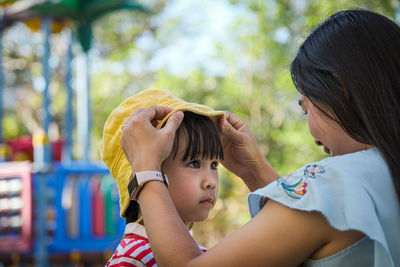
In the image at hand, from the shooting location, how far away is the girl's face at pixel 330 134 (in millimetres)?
1365

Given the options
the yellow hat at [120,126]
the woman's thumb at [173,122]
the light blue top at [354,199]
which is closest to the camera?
the light blue top at [354,199]

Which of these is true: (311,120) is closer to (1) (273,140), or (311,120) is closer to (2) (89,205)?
(2) (89,205)

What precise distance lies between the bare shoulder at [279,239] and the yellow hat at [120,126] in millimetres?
593

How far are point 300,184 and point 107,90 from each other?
55.6 feet

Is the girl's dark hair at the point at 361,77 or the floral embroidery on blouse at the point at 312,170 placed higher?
the girl's dark hair at the point at 361,77

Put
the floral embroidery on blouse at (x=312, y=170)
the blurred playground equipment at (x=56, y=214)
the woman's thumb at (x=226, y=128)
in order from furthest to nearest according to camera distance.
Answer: the blurred playground equipment at (x=56, y=214) → the woman's thumb at (x=226, y=128) → the floral embroidery on blouse at (x=312, y=170)

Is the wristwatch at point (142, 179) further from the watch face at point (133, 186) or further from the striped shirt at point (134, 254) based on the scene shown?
the striped shirt at point (134, 254)

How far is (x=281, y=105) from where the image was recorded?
9867 millimetres

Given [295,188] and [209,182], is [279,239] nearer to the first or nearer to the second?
[295,188]

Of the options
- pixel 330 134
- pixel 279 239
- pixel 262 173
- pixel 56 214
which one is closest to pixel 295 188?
pixel 279 239

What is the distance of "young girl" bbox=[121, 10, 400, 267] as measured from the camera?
45.5 inches

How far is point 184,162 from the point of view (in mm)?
1750

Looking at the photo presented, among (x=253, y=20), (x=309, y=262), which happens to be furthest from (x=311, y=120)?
(x=253, y=20)

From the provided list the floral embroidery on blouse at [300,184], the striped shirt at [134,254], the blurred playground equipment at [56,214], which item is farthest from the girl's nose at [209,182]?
the blurred playground equipment at [56,214]
